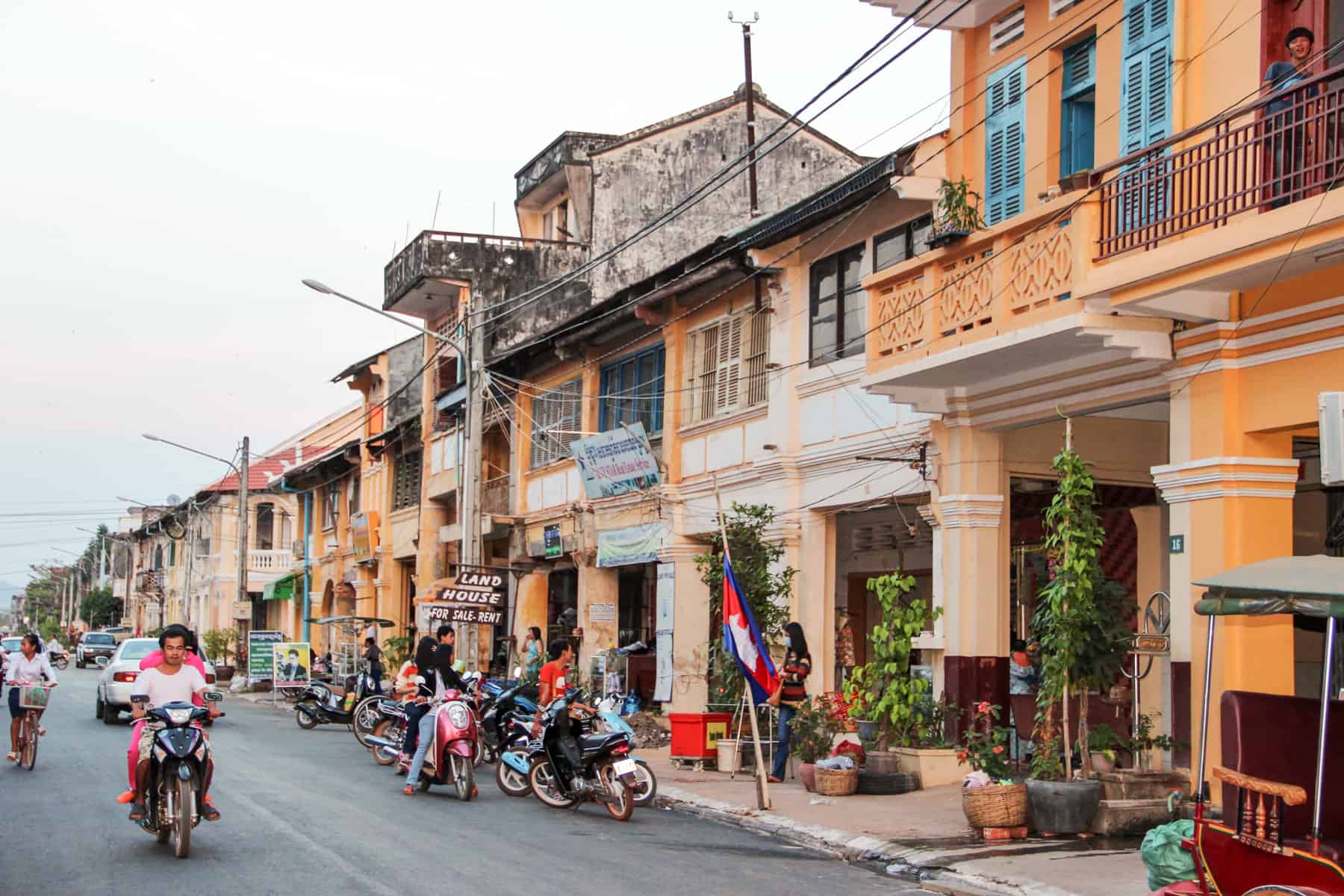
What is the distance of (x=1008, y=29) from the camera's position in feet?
52.8

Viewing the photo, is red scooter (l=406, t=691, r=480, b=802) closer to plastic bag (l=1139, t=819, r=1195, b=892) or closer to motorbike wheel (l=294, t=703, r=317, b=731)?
plastic bag (l=1139, t=819, r=1195, b=892)

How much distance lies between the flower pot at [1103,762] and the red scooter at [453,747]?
6.01 m

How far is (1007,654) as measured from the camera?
655 inches

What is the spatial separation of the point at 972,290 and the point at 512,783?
22.2ft

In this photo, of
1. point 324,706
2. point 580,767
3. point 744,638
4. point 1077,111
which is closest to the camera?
point 580,767

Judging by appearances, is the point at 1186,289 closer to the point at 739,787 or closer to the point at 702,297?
the point at 739,787

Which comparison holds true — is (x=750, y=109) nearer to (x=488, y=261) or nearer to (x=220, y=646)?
(x=488, y=261)

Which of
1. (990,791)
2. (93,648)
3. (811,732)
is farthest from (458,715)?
(93,648)

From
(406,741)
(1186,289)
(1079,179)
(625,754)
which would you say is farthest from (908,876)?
(406,741)

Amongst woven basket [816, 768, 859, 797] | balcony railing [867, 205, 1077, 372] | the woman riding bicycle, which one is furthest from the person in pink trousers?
balcony railing [867, 205, 1077, 372]

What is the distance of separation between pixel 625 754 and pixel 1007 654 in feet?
15.2

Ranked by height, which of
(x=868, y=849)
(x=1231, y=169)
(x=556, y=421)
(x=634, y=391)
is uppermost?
(x=1231, y=169)

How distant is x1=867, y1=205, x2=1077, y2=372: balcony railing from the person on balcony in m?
1.77

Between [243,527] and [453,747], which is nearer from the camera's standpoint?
[453,747]
